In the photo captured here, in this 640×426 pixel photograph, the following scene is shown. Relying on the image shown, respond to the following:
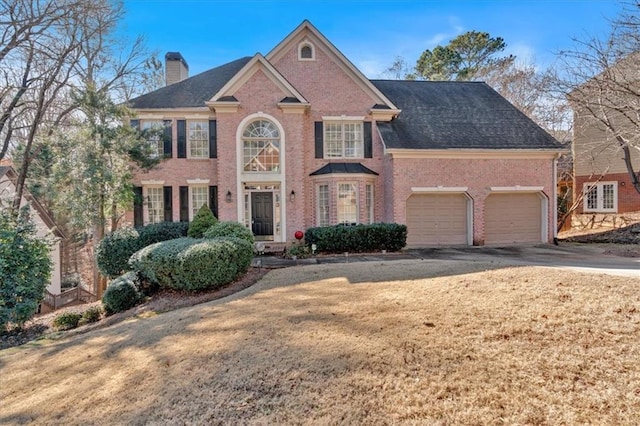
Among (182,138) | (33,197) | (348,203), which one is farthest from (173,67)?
(348,203)

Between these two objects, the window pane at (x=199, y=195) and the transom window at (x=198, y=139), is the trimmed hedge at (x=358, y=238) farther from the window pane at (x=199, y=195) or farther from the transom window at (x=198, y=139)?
the transom window at (x=198, y=139)

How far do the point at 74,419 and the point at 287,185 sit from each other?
12474 millimetres

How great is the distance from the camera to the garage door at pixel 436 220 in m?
16.1

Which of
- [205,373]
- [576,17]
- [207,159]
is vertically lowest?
[205,373]

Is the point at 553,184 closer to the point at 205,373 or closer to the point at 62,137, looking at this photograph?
the point at 205,373

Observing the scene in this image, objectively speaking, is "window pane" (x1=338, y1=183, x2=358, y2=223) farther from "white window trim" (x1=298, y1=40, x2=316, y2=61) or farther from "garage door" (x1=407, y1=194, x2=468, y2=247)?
"white window trim" (x1=298, y1=40, x2=316, y2=61)

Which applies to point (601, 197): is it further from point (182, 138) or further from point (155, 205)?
point (155, 205)

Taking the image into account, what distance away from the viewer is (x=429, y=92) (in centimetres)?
1919

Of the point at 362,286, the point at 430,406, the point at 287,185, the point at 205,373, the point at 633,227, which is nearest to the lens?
the point at 430,406

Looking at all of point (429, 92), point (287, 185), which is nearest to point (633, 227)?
point (429, 92)

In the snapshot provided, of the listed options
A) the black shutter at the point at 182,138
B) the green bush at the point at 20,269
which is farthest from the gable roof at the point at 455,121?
the green bush at the point at 20,269

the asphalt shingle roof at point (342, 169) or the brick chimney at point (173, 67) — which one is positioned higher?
the brick chimney at point (173, 67)

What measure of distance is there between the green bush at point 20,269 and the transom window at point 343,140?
435 inches

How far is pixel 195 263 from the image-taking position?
841 cm
